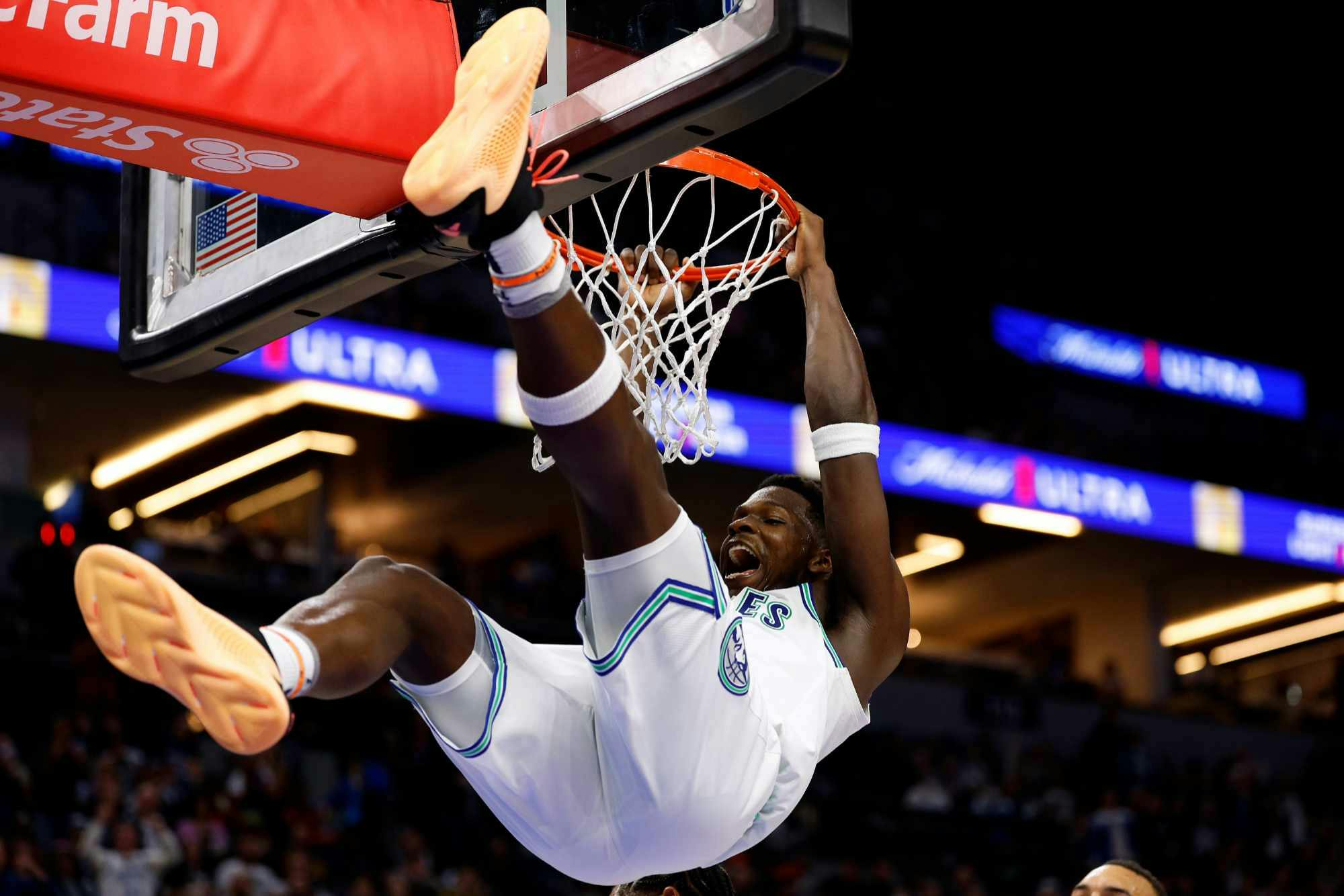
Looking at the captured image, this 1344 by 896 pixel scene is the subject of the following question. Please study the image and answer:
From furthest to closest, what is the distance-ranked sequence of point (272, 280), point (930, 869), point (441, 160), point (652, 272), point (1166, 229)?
1. point (1166, 229)
2. point (930, 869)
3. point (652, 272)
4. point (272, 280)
5. point (441, 160)

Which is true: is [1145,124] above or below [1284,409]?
above

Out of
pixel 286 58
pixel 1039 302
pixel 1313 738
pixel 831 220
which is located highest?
pixel 286 58

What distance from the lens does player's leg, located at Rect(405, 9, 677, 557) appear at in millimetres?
3029

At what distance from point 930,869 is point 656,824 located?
10889 mm

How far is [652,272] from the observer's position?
15.5 feet

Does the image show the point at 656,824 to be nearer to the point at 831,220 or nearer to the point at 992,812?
the point at 992,812

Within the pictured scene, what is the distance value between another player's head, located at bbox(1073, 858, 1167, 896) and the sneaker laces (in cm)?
264

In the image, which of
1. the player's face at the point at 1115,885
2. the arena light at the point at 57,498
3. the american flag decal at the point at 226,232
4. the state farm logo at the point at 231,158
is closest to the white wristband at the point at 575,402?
the state farm logo at the point at 231,158

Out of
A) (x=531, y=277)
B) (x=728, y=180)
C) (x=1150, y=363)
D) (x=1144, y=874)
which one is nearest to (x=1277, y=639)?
(x=1150, y=363)

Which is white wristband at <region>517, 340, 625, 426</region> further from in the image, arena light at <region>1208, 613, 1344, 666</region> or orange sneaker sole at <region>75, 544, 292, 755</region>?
arena light at <region>1208, 613, 1344, 666</region>

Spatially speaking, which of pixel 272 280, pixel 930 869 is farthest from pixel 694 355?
pixel 930 869

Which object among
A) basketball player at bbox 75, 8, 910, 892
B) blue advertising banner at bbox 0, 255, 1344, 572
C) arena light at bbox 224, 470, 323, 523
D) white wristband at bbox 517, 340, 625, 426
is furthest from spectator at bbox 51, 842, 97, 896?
arena light at bbox 224, 470, 323, 523

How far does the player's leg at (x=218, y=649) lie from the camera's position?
9.44 feet

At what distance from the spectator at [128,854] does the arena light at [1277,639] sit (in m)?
17.1
